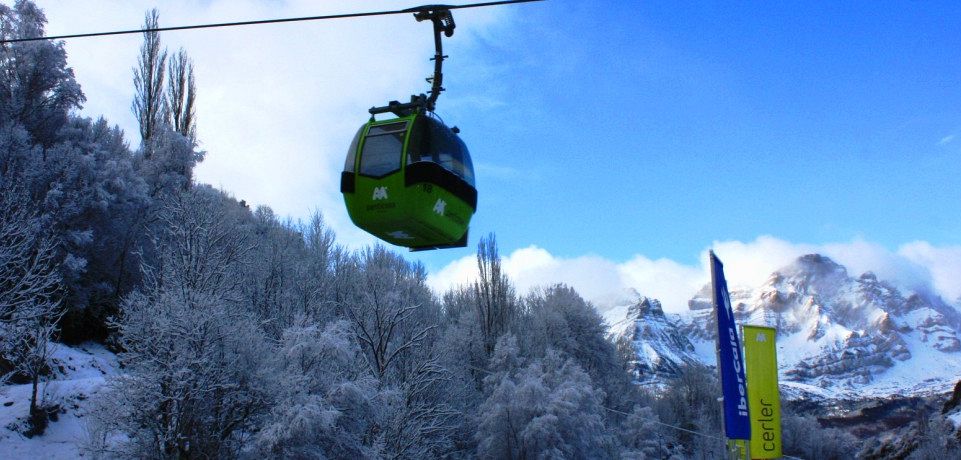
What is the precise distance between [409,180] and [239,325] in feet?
58.9

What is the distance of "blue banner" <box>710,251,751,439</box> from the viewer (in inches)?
531

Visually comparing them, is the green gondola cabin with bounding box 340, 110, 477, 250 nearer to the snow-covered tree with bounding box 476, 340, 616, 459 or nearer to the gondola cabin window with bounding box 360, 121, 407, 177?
the gondola cabin window with bounding box 360, 121, 407, 177

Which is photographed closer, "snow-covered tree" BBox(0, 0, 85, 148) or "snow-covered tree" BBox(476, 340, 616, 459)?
"snow-covered tree" BBox(0, 0, 85, 148)

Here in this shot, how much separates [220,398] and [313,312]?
1231 centimetres

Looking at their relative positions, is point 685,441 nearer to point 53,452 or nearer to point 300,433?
point 300,433

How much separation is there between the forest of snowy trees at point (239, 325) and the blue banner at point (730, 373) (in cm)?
A: 1219

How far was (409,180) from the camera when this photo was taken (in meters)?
7.27

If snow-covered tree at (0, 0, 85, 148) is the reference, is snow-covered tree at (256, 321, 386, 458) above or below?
below

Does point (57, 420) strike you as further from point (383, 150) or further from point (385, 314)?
point (383, 150)

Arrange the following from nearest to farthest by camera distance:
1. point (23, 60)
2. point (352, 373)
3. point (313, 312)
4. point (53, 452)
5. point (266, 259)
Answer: point (53, 452) → point (352, 373) → point (23, 60) → point (313, 312) → point (266, 259)

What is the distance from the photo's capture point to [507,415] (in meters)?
35.0

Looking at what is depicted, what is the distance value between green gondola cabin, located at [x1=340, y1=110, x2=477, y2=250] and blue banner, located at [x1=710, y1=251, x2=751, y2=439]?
7.87 metres

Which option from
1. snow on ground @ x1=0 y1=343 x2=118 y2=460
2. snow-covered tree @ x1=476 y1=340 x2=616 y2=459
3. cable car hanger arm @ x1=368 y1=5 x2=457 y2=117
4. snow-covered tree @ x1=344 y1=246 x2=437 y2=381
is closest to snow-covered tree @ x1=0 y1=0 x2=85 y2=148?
snow on ground @ x1=0 y1=343 x2=118 y2=460

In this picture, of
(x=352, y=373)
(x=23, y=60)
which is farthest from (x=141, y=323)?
(x=23, y=60)
